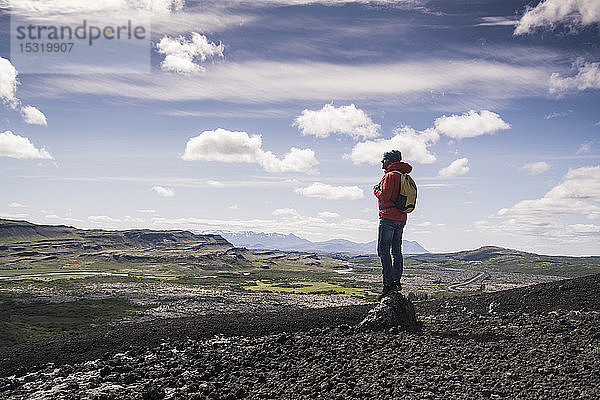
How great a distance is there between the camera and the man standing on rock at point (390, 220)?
20.2 m

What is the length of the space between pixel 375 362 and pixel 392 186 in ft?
27.1

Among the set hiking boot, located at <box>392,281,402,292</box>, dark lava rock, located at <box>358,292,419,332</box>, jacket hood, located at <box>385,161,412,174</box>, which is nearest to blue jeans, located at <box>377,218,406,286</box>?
hiking boot, located at <box>392,281,402,292</box>

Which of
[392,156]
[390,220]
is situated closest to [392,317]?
[390,220]

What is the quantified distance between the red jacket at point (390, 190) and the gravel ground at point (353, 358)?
5357 millimetres

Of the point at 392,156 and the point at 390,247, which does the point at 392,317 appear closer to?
the point at 390,247

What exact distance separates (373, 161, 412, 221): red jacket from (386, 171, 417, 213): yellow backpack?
17 cm

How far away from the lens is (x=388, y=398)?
1276cm

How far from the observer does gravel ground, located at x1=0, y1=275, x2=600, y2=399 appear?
13094 mm

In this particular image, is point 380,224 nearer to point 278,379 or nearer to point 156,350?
point 278,379

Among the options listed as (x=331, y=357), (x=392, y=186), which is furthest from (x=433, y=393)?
(x=392, y=186)

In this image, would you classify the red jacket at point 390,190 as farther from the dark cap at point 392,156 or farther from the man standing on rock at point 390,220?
the dark cap at point 392,156

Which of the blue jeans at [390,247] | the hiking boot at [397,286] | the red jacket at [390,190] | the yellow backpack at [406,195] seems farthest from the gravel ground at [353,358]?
the yellow backpack at [406,195]

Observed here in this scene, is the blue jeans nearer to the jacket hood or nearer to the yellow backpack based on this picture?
the yellow backpack

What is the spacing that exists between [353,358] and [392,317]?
11.8 feet
